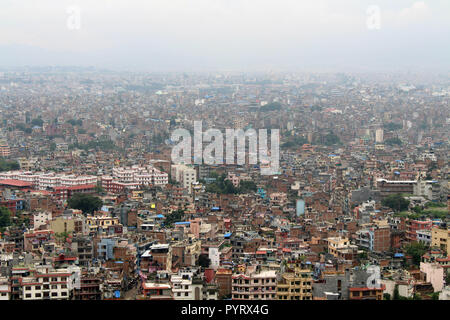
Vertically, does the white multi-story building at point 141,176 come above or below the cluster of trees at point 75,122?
above

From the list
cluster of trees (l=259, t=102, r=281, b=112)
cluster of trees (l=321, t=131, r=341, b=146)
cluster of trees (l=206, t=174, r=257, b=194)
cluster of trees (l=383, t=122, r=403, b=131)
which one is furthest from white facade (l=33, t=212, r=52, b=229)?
cluster of trees (l=259, t=102, r=281, b=112)

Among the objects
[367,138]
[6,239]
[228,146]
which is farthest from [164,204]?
[367,138]

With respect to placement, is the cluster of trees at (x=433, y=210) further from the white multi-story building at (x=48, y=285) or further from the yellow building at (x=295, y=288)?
the white multi-story building at (x=48, y=285)

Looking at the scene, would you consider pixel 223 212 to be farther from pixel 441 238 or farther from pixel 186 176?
pixel 186 176

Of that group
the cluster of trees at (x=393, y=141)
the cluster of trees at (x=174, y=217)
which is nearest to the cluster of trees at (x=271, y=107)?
the cluster of trees at (x=393, y=141)

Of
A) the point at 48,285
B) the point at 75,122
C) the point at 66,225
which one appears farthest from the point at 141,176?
the point at 75,122
